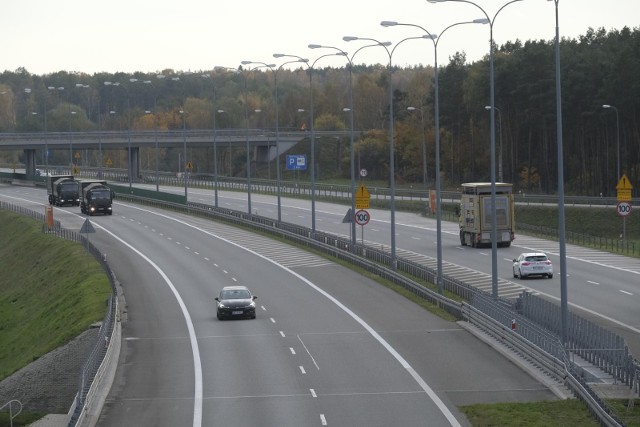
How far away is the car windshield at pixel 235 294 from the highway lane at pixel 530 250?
12.8 metres

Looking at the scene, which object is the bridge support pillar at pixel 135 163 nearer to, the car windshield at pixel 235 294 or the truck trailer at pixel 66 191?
the truck trailer at pixel 66 191

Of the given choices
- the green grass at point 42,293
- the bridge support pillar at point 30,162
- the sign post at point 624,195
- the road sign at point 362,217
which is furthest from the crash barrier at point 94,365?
the bridge support pillar at point 30,162

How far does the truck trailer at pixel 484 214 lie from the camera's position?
73500 millimetres

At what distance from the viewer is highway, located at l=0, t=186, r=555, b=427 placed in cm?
3112

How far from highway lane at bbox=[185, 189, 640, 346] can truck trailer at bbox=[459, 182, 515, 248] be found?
827mm

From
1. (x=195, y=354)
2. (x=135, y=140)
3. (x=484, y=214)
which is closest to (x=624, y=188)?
(x=484, y=214)

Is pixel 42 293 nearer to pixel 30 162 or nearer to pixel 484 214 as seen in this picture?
pixel 484 214

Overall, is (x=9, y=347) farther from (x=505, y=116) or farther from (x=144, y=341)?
(x=505, y=116)

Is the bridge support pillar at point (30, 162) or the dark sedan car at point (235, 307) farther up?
the bridge support pillar at point (30, 162)

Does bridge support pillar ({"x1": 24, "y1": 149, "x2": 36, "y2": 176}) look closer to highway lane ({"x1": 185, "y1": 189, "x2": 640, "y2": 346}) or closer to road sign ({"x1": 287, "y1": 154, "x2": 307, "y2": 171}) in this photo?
road sign ({"x1": 287, "y1": 154, "x2": 307, "y2": 171})

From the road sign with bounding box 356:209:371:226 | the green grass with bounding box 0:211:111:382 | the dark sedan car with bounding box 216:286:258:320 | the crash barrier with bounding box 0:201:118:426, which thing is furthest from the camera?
the road sign with bounding box 356:209:371:226

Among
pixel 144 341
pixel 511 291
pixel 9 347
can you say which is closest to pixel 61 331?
pixel 9 347

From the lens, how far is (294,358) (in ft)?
129

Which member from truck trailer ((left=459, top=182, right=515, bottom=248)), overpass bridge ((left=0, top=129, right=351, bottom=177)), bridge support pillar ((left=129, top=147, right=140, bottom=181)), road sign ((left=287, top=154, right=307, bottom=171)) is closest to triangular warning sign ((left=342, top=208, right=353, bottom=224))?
truck trailer ((left=459, top=182, right=515, bottom=248))
